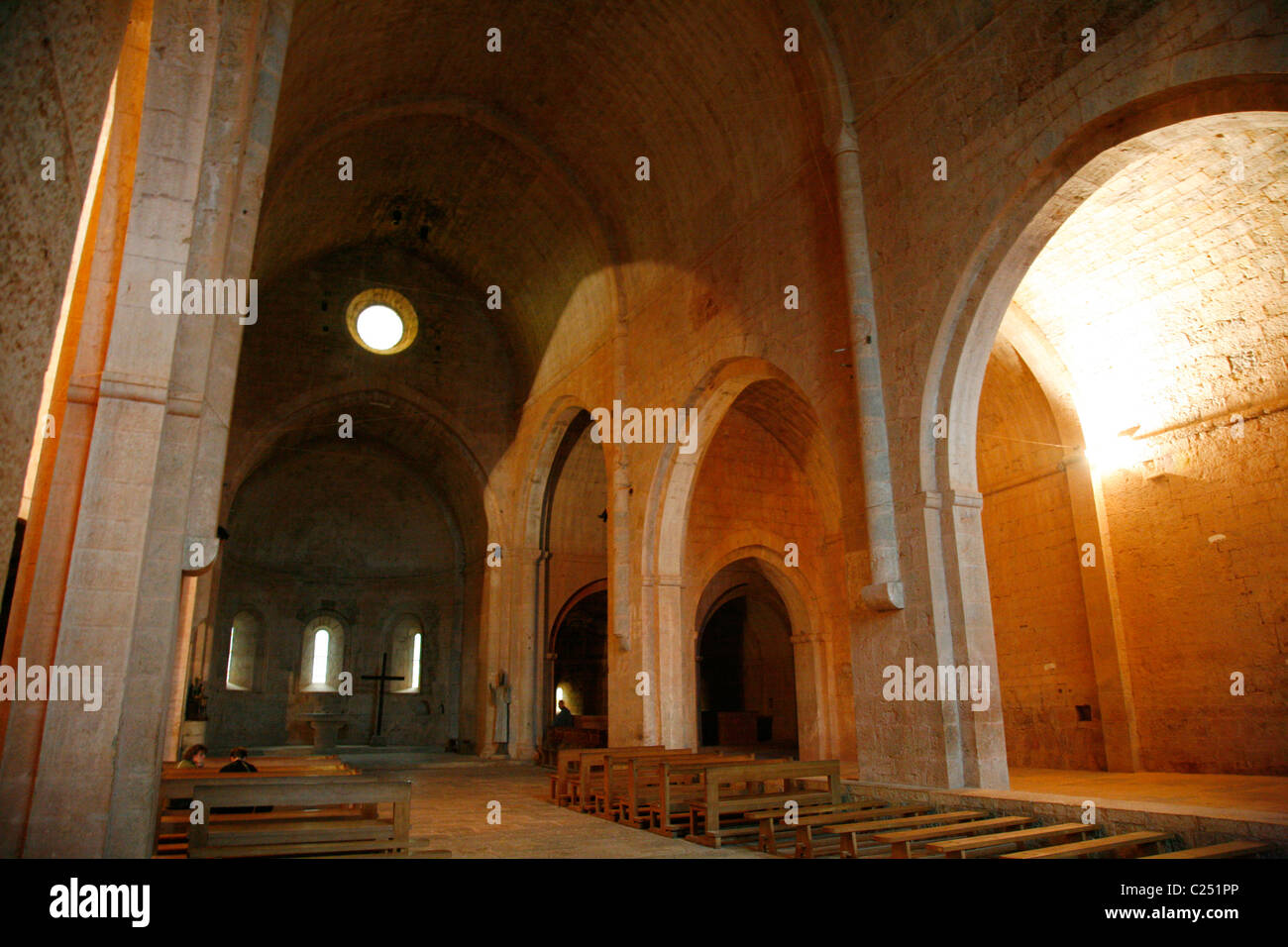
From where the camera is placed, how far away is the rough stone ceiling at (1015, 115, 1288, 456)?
29.3 feet

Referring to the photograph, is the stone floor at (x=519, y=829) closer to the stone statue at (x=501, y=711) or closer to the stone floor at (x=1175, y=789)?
the stone floor at (x=1175, y=789)

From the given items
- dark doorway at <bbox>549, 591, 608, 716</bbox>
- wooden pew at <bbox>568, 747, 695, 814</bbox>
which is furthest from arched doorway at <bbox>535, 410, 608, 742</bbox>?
wooden pew at <bbox>568, 747, 695, 814</bbox>

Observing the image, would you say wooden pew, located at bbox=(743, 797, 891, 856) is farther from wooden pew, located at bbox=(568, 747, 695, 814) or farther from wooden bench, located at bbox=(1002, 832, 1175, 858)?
wooden pew, located at bbox=(568, 747, 695, 814)

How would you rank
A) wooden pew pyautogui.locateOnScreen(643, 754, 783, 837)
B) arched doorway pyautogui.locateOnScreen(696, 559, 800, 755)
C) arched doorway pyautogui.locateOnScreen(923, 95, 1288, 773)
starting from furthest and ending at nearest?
arched doorway pyautogui.locateOnScreen(696, 559, 800, 755) < arched doorway pyautogui.locateOnScreen(923, 95, 1288, 773) < wooden pew pyautogui.locateOnScreen(643, 754, 783, 837)

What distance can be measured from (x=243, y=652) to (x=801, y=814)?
20.2 m

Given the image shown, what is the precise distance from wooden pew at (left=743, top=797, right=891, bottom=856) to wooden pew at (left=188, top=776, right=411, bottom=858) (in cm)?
271

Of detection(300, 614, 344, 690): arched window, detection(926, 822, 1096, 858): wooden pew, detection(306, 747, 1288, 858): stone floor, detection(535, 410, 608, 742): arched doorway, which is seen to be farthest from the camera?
detection(300, 614, 344, 690): arched window

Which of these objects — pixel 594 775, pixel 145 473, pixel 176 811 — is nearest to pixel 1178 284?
pixel 594 775

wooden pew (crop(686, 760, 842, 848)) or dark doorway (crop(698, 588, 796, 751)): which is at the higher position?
dark doorway (crop(698, 588, 796, 751))

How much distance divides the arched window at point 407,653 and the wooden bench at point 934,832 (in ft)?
66.3

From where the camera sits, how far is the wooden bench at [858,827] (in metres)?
6.00

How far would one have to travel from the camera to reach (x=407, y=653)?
25.1 meters
